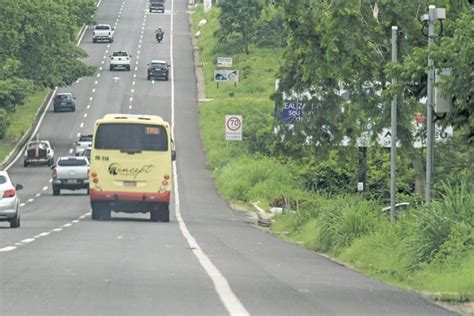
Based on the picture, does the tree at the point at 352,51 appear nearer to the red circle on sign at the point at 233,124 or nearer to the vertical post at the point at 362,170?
the vertical post at the point at 362,170

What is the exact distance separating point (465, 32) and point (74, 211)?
2751cm

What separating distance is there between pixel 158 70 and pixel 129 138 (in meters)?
62.4

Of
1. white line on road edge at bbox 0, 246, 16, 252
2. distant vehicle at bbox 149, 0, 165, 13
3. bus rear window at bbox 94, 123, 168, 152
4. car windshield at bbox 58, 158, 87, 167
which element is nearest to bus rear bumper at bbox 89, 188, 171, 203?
bus rear window at bbox 94, 123, 168, 152

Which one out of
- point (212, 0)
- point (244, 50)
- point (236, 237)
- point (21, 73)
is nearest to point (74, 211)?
point (236, 237)

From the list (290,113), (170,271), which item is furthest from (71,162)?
(170,271)

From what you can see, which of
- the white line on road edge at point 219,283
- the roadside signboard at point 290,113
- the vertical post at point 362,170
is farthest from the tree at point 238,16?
the white line on road edge at point 219,283

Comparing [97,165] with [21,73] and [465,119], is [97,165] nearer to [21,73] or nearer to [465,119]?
[465,119]

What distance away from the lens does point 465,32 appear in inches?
719

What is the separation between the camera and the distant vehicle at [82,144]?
70938 mm

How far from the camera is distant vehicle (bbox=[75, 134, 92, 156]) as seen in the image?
2793 inches

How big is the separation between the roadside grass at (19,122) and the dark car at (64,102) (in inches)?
67.5

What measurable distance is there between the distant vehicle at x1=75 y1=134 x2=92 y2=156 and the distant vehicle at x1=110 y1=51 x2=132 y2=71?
29.0m

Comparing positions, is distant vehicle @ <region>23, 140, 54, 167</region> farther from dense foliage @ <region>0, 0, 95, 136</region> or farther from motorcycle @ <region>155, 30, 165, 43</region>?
motorcycle @ <region>155, 30, 165, 43</region>

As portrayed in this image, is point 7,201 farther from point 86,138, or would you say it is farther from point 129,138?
point 86,138
